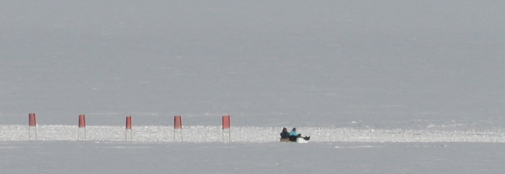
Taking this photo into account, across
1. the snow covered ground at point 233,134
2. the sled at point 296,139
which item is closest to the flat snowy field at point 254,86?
the snow covered ground at point 233,134

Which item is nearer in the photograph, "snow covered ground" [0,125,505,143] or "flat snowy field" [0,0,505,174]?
"flat snowy field" [0,0,505,174]

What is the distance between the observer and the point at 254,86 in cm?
4216

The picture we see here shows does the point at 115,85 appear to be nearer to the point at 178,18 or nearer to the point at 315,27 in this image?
the point at 315,27

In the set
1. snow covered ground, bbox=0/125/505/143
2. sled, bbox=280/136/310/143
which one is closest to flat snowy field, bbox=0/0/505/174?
snow covered ground, bbox=0/125/505/143

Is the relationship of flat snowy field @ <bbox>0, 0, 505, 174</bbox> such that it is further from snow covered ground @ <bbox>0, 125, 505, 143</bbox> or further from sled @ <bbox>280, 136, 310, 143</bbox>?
sled @ <bbox>280, 136, 310, 143</bbox>

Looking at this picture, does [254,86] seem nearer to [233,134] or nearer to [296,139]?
[233,134]

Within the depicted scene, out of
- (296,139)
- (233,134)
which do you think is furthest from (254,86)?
(296,139)

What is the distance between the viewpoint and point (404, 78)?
46.1m

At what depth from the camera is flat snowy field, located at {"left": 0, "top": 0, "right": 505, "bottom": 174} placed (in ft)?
51.9

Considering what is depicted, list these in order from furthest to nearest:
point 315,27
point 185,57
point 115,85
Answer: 1. point 315,27
2. point 185,57
3. point 115,85

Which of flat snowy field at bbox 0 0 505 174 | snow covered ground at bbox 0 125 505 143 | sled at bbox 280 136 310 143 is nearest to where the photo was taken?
flat snowy field at bbox 0 0 505 174
